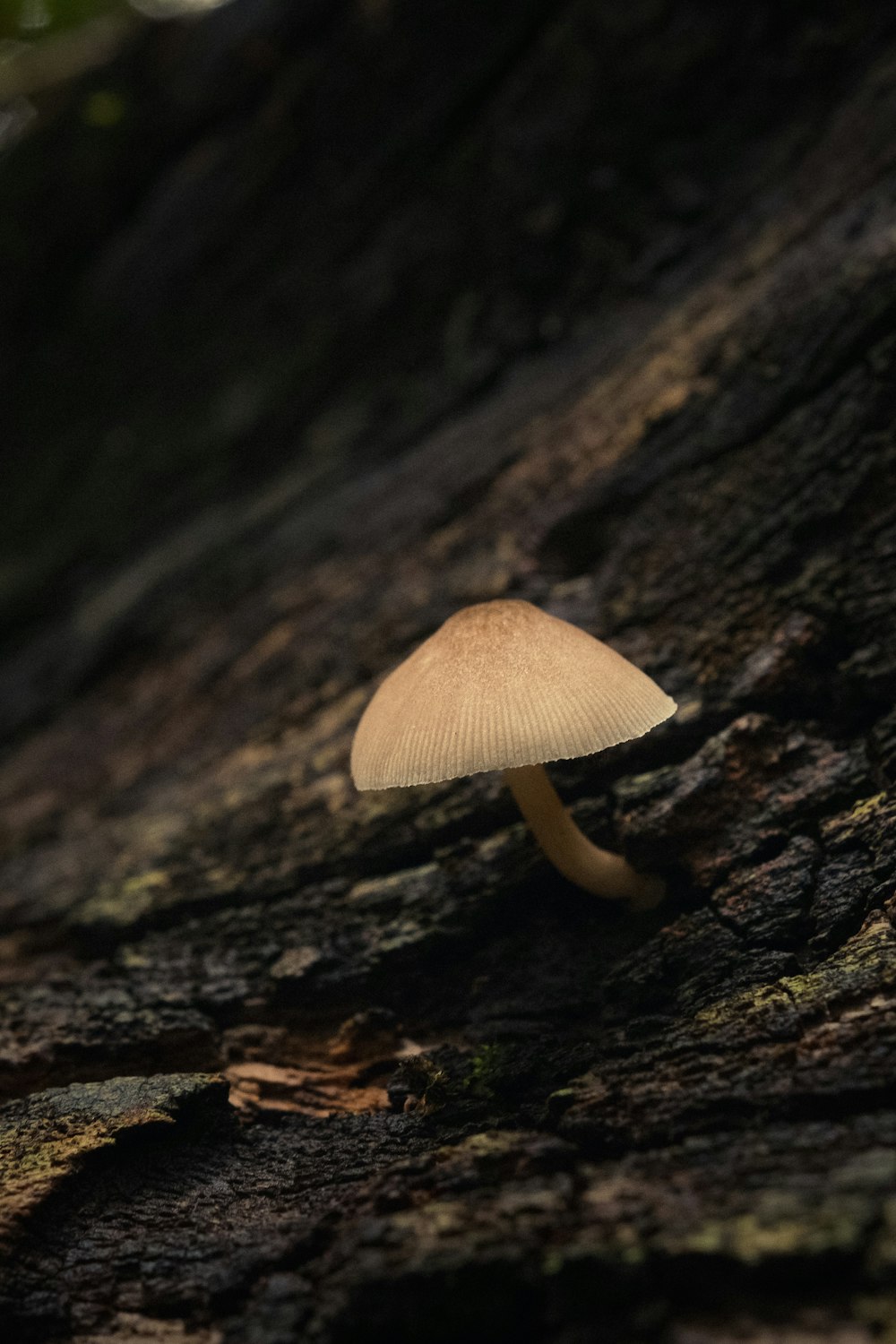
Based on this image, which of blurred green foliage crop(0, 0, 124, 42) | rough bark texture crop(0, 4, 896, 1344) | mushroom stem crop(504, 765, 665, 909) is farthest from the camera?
blurred green foliage crop(0, 0, 124, 42)

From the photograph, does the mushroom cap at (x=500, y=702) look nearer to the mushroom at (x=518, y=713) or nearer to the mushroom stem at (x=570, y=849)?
the mushroom at (x=518, y=713)

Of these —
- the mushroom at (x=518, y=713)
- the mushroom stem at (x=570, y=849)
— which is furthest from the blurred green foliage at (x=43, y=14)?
the mushroom stem at (x=570, y=849)

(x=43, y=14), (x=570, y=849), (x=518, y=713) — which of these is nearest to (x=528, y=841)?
(x=570, y=849)

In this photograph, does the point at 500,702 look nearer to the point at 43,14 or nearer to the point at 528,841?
the point at 528,841

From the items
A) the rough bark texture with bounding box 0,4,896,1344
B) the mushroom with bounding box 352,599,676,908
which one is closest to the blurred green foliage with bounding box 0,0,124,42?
the rough bark texture with bounding box 0,4,896,1344

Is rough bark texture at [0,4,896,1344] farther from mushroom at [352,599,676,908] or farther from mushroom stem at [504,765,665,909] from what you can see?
mushroom at [352,599,676,908]

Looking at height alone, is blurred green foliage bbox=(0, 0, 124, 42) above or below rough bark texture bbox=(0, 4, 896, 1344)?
above

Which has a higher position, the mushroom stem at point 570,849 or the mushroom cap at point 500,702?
the mushroom cap at point 500,702
